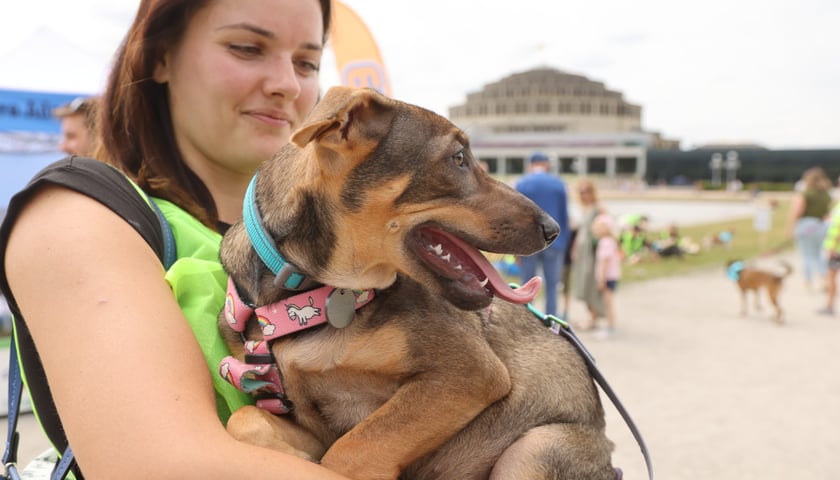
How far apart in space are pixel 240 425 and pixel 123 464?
0.42 meters

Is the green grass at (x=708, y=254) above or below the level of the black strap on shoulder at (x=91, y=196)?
below

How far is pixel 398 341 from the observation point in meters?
2.04

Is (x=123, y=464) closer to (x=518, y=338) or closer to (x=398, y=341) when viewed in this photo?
(x=398, y=341)

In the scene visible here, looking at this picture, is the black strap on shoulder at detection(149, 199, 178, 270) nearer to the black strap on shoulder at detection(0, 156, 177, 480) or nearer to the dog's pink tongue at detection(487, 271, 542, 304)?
the black strap on shoulder at detection(0, 156, 177, 480)

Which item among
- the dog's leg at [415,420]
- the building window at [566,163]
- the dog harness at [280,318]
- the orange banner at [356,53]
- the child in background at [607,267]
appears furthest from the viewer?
the building window at [566,163]

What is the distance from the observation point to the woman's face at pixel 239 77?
7.83 feet

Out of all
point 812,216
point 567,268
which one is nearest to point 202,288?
point 567,268

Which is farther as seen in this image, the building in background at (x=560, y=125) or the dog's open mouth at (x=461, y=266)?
the building in background at (x=560, y=125)

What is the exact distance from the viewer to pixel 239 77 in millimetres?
2416

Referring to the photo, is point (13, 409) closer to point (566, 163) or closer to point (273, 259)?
point (273, 259)

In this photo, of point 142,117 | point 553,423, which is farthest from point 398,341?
point 142,117

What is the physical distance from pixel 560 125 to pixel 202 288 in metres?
120

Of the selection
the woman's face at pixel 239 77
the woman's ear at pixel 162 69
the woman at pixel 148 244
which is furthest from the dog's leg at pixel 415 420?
the woman's ear at pixel 162 69

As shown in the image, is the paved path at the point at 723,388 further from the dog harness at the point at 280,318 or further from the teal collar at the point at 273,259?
the teal collar at the point at 273,259
